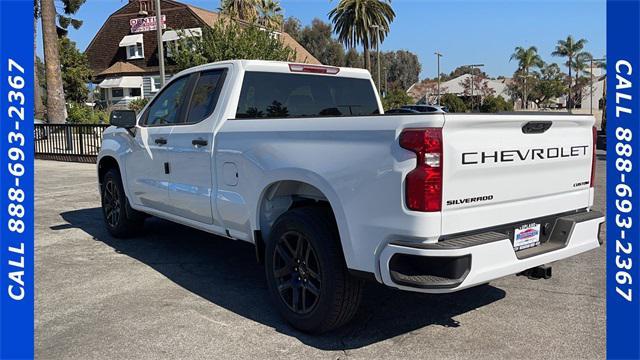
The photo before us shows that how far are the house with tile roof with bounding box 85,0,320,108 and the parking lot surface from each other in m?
34.9

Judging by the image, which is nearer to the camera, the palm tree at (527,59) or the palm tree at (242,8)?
the palm tree at (242,8)

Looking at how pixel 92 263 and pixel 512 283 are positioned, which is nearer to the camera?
pixel 512 283

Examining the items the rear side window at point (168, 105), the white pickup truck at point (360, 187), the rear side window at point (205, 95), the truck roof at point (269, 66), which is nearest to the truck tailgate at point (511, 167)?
the white pickup truck at point (360, 187)

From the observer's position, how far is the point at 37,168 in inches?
598

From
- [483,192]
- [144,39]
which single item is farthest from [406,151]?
[144,39]

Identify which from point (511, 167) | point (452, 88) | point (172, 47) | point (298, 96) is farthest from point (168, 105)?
point (452, 88)

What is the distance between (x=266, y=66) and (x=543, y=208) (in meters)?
2.73

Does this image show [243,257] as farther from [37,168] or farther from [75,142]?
[75,142]

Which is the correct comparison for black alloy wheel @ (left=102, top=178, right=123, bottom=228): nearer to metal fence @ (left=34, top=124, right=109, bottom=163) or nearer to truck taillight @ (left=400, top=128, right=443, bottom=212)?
truck taillight @ (left=400, top=128, right=443, bottom=212)

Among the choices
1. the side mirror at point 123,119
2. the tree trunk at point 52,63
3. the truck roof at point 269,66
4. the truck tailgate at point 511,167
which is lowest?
the truck tailgate at point 511,167

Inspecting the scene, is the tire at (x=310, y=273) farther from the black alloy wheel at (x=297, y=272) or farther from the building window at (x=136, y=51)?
the building window at (x=136, y=51)

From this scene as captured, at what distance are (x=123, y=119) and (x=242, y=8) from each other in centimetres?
3665

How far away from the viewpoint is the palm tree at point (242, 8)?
3984 centimetres

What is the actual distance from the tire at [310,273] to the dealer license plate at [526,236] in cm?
104
